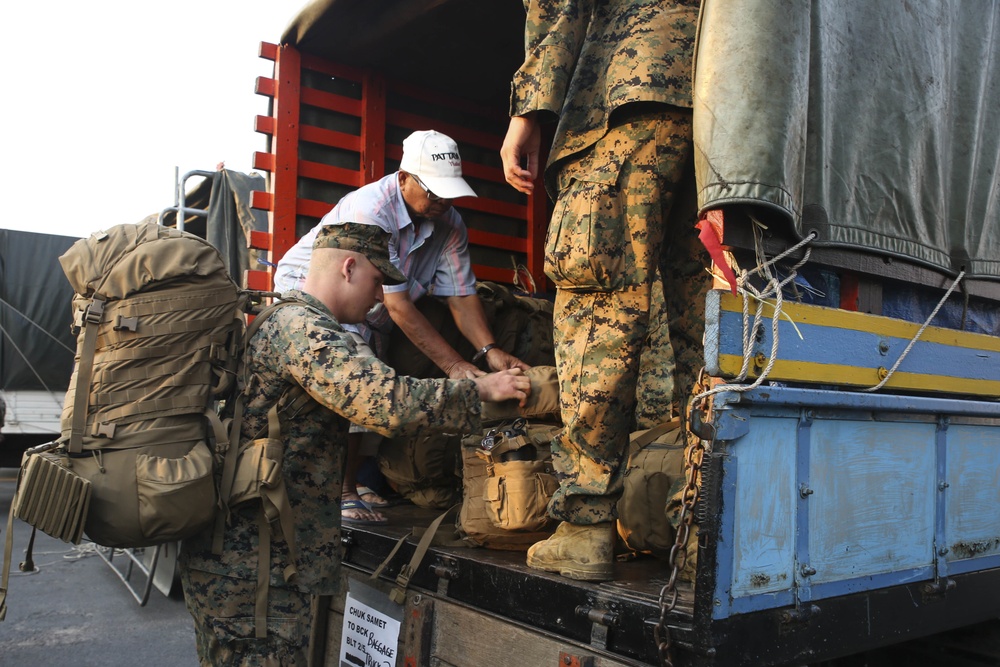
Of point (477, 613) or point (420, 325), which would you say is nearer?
point (477, 613)

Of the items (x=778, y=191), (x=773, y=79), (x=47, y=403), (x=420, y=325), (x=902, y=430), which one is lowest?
(x=47, y=403)

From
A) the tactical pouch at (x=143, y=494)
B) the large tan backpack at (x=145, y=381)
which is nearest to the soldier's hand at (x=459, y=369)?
the large tan backpack at (x=145, y=381)

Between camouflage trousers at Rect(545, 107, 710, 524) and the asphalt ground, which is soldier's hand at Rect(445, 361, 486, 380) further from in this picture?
the asphalt ground

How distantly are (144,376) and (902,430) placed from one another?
1778mm

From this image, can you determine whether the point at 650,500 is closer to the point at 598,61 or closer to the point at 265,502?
the point at 265,502

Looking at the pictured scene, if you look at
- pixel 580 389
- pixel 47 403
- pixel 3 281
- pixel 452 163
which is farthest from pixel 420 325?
pixel 3 281

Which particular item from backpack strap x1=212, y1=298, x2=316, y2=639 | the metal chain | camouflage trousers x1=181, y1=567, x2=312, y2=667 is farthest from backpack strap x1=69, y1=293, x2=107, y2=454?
the metal chain

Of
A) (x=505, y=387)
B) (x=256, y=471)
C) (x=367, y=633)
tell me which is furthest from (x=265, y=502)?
(x=505, y=387)

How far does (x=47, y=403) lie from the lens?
9047 millimetres

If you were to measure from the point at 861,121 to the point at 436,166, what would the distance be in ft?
5.78

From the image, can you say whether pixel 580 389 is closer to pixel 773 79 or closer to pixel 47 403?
pixel 773 79

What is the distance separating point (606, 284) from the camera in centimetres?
196

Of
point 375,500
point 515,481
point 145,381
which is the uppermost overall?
point 145,381

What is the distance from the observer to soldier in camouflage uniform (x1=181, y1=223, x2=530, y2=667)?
6.78ft
